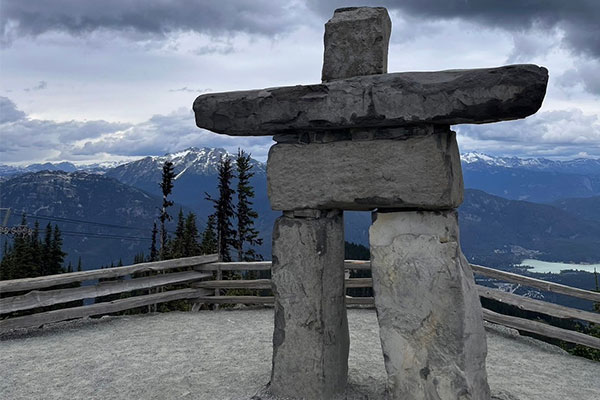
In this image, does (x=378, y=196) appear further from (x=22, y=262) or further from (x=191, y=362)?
(x=22, y=262)

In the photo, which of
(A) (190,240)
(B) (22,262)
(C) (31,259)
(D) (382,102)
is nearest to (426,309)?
(D) (382,102)

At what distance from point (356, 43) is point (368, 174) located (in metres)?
1.37

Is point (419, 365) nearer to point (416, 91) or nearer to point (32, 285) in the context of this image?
point (416, 91)

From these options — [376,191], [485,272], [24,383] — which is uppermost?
[376,191]

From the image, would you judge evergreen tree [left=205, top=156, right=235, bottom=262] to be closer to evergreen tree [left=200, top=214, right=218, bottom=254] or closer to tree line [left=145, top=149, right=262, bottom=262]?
tree line [left=145, top=149, right=262, bottom=262]

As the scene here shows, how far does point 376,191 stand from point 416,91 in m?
1.00

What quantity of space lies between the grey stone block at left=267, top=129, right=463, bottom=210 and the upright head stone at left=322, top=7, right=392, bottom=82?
2.56 feet

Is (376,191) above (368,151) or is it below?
below

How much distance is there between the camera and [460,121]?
172 inches

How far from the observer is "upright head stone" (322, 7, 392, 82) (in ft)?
16.1

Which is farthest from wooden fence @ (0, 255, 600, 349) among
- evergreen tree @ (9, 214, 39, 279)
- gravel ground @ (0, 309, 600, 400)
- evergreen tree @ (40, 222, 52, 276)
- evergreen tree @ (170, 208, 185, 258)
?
evergreen tree @ (40, 222, 52, 276)

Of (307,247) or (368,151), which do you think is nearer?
(368,151)

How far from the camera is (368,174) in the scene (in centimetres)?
473

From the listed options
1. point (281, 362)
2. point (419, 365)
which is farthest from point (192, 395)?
point (419, 365)
